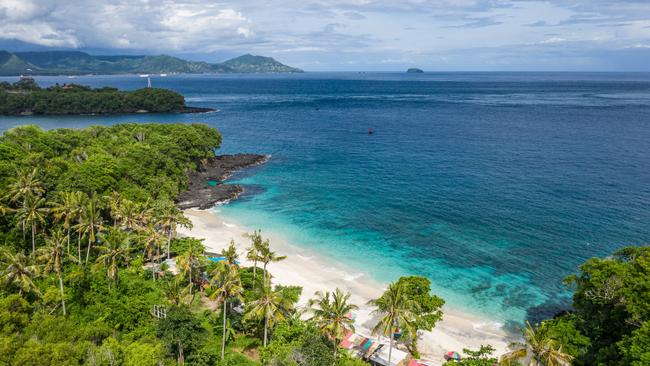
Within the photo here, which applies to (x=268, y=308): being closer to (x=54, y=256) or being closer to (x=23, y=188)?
(x=54, y=256)

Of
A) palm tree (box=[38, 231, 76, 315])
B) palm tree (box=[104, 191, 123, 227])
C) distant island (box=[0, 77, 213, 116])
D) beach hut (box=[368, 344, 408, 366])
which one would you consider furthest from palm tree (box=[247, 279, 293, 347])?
distant island (box=[0, 77, 213, 116])

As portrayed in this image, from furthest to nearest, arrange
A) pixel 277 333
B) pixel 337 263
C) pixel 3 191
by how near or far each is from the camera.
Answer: pixel 337 263 → pixel 3 191 → pixel 277 333

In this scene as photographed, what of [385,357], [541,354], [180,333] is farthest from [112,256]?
[541,354]

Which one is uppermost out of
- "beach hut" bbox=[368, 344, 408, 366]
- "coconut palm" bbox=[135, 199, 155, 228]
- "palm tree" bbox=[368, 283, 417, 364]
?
"coconut palm" bbox=[135, 199, 155, 228]

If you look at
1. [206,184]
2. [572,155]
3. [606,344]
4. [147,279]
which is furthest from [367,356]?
[572,155]

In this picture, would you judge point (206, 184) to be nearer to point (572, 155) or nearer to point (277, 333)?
point (277, 333)

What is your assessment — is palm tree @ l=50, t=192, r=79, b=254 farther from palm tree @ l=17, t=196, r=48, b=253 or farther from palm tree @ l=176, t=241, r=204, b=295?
palm tree @ l=176, t=241, r=204, b=295
